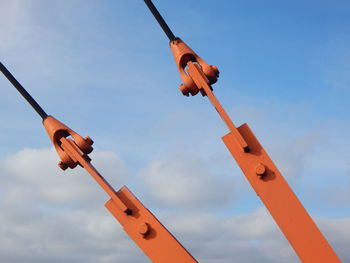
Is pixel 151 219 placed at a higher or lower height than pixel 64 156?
lower

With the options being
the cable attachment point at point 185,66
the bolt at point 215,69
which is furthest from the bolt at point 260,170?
the bolt at point 215,69

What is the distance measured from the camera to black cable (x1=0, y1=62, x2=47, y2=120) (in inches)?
250

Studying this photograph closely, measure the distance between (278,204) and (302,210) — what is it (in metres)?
0.27

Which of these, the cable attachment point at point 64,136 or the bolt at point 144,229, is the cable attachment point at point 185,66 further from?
the bolt at point 144,229

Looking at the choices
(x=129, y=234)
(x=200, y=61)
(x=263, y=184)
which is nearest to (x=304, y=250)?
(x=263, y=184)

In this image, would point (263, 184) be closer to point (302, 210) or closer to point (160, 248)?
point (302, 210)

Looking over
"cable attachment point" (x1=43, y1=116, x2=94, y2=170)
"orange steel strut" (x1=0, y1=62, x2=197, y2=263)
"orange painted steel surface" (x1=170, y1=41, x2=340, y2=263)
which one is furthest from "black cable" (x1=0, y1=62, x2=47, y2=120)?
"orange painted steel surface" (x1=170, y1=41, x2=340, y2=263)

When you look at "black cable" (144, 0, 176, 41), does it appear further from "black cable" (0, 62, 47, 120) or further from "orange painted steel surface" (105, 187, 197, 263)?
"orange painted steel surface" (105, 187, 197, 263)

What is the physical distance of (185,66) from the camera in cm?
611

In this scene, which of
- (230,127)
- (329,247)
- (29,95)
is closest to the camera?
(329,247)

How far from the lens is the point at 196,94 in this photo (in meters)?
5.92

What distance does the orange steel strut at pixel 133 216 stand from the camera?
545cm

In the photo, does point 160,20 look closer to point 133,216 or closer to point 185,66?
point 185,66

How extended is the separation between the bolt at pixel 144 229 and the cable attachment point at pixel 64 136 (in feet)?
4.03
